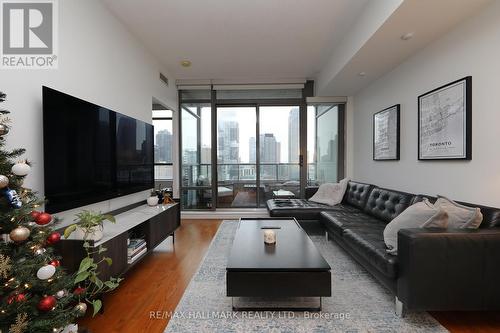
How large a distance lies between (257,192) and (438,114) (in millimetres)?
3495

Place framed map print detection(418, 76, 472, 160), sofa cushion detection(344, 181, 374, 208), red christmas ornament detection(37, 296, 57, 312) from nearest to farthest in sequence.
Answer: red christmas ornament detection(37, 296, 57, 312) → framed map print detection(418, 76, 472, 160) → sofa cushion detection(344, 181, 374, 208)

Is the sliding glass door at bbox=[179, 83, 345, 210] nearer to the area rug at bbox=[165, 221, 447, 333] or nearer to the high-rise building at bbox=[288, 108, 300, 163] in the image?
the high-rise building at bbox=[288, 108, 300, 163]

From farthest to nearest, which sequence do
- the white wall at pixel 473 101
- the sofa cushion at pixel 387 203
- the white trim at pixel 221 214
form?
the white trim at pixel 221 214, the sofa cushion at pixel 387 203, the white wall at pixel 473 101

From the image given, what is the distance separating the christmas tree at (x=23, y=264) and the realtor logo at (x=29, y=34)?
852 mm

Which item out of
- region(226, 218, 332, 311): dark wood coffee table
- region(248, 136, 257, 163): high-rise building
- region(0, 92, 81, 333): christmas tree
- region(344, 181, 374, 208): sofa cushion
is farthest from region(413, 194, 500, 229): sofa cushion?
region(248, 136, 257, 163): high-rise building

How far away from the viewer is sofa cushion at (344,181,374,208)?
12.2ft

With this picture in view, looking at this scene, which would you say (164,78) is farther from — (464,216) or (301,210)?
(464,216)

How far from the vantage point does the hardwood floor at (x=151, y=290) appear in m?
1.81

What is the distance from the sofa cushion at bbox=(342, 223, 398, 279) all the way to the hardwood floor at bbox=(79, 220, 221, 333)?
1650 mm

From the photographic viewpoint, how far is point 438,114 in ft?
8.61

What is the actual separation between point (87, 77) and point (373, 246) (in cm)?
306

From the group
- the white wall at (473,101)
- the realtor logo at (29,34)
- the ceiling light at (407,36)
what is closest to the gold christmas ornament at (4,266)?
the realtor logo at (29,34)

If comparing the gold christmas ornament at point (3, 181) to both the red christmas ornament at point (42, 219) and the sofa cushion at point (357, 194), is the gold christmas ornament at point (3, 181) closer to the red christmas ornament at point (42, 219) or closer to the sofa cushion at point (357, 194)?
the red christmas ornament at point (42, 219)

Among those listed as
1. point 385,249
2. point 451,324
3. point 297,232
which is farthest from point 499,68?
point 297,232
